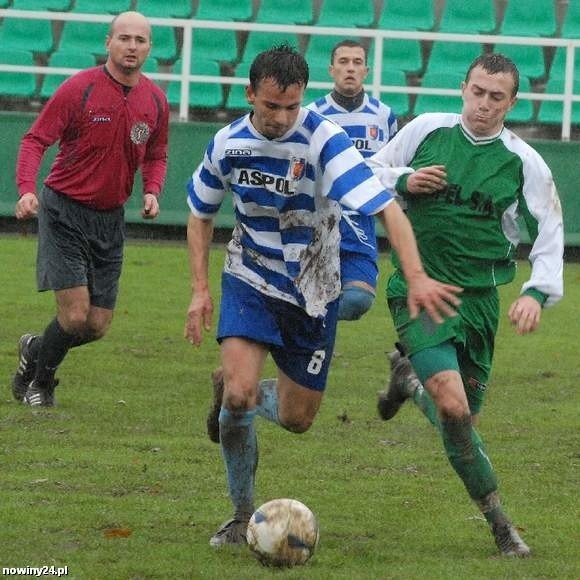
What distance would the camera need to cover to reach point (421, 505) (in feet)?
25.0

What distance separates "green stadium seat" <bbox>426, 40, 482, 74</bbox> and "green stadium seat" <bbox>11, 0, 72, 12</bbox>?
5.15 m

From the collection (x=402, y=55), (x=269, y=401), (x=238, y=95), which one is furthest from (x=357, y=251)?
(x=402, y=55)

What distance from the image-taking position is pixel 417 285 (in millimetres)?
5777

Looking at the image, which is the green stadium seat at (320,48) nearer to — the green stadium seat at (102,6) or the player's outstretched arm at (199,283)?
the green stadium seat at (102,6)

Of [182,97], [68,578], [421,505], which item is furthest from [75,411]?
[182,97]

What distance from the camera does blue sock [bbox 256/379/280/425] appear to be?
7.30 meters

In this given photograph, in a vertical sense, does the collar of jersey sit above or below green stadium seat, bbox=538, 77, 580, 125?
above

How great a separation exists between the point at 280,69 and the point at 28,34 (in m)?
15.4

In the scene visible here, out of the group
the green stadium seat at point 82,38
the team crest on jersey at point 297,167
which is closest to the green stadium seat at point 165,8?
the green stadium seat at point 82,38

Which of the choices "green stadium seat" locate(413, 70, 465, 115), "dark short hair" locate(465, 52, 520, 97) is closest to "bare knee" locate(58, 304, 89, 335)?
"dark short hair" locate(465, 52, 520, 97)

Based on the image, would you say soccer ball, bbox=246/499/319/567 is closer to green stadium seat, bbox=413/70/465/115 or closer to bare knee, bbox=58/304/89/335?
bare knee, bbox=58/304/89/335

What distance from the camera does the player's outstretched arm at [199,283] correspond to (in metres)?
6.50

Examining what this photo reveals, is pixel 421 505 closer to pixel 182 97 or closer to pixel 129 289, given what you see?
pixel 129 289

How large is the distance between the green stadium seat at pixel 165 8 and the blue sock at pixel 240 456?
1527 centimetres
